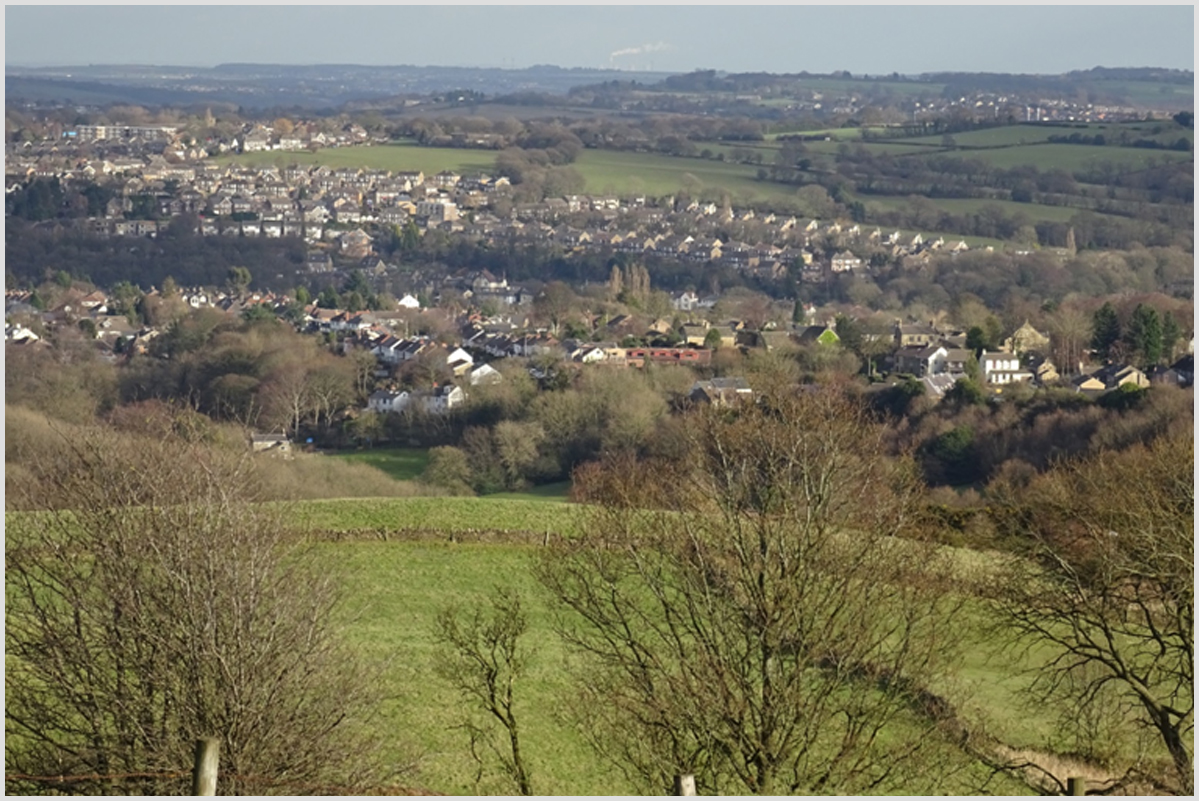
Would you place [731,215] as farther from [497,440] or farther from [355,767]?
[355,767]

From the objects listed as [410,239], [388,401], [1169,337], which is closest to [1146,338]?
[1169,337]

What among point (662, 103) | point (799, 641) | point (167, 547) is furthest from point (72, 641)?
point (662, 103)

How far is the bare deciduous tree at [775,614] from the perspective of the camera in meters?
9.77

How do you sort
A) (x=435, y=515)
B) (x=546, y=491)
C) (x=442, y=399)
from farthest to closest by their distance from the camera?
(x=442, y=399) < (x=546, y=491) < (x=435, y=515)

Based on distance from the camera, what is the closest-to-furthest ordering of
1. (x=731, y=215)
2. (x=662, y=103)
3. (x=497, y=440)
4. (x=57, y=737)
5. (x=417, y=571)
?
(x=57, y=737)
(x=417, y=571)
(x=497, y=440)
(x=731, y=215)
(x=662, y=103)

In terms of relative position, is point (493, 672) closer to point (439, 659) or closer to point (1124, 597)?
point (439, 659)

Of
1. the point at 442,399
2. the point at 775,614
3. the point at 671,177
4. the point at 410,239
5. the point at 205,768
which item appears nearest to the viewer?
the point at 205,768

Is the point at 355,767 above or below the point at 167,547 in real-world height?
below

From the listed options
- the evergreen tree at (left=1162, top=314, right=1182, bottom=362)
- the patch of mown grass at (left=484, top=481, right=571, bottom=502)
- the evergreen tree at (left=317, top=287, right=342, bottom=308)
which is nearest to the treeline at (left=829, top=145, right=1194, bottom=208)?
the evergreen tree at (left=317, top=287, right=342, bottom=308)

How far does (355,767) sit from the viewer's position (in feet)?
31.3

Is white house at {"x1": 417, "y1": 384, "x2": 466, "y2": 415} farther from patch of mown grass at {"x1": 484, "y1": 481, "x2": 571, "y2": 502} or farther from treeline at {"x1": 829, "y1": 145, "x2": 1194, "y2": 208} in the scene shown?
treeline at {"x1": 829, "y1": 145, "x2": 1194, "y2": 208}

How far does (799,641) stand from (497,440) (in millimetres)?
28340

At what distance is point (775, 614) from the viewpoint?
397 inches

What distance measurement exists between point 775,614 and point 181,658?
12.4 ft
